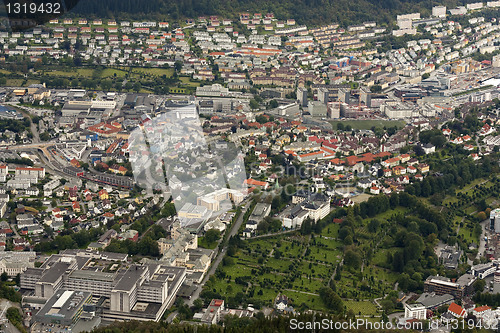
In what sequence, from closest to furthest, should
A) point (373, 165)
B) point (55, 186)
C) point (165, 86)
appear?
point (55, 186) < point (373, 165) < point (165, 86)

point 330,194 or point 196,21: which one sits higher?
point 196,21

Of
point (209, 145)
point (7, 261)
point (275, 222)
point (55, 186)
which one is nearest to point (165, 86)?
point (209, 145)

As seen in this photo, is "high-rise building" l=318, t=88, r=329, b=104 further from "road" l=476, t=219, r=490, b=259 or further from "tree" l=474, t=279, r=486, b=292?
"tree" l=474, t=279, r=486, b=292

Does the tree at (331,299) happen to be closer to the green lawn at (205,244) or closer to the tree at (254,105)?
the green lawn at (205,244)

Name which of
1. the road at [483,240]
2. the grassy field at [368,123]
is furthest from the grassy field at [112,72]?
the road at [483,240]

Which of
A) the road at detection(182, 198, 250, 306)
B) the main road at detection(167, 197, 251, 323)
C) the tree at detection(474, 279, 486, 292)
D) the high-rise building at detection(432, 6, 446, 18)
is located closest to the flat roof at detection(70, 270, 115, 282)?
the main road at detection(167, 197, 251, 323)

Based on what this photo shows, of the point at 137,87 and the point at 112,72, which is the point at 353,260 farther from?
the point at 112,72

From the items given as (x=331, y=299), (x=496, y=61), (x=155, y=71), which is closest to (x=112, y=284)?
(x=331, y=299)

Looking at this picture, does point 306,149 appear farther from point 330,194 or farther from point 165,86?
point 165,86

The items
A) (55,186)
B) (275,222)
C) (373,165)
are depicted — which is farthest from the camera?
(373,165)
